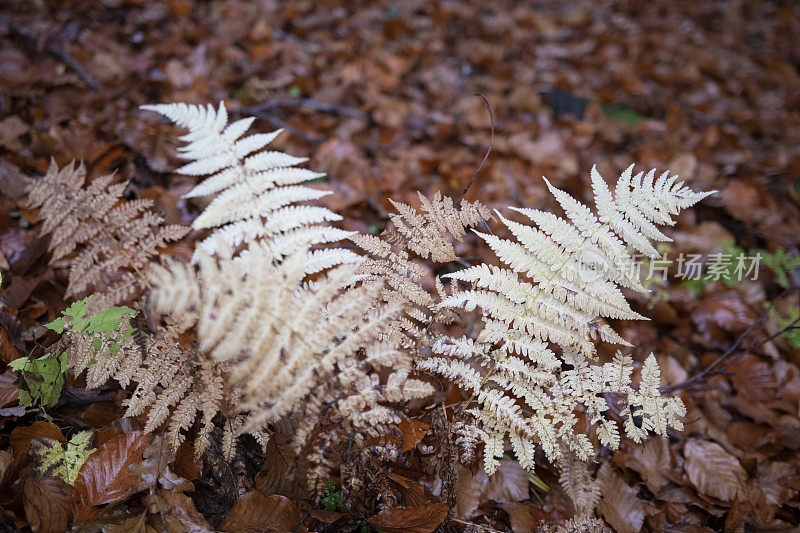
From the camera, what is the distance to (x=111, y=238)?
1577 mm

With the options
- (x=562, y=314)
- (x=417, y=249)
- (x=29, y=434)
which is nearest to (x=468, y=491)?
(x=562, y=314)

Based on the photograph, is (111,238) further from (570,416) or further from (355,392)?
(570,416)

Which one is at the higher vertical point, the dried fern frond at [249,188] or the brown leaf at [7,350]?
the dried fern frond at [249,188]

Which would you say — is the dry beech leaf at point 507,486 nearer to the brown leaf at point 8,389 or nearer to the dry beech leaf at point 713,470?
the dry beech leaf at point 713,470

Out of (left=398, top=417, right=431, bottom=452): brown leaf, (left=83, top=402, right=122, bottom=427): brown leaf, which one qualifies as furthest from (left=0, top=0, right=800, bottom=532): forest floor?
(left=398, top=417, right=431, bottom=452): brown leaf

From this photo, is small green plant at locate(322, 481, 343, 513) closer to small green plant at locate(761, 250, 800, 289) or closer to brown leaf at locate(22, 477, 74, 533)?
brown leaf at locate(22, 477, 74, 533)

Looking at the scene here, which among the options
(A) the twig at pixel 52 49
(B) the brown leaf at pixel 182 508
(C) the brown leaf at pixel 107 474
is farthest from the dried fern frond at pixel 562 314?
(A) the twig at pixel 52 49

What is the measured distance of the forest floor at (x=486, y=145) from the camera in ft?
5.30

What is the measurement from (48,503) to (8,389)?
40cm

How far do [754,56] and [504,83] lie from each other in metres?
3.54

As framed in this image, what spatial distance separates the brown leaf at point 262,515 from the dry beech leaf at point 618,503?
109 centimetres

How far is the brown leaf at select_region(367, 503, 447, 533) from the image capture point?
4.27ft

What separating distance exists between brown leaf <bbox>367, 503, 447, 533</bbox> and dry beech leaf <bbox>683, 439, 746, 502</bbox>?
121 cm

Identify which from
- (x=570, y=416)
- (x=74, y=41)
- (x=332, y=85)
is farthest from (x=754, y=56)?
(x=74, y=41)
